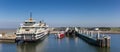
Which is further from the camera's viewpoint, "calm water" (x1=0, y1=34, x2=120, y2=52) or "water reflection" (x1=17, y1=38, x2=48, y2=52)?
"water reflection" (x1=17, y1=38, x2=48, y2=52)

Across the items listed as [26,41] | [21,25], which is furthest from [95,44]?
[21,25]

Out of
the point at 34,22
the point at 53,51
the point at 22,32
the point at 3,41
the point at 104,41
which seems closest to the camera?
the point at 53,51

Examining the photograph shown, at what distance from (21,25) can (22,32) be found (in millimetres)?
4477

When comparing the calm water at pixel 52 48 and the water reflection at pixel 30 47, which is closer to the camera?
the calm water at pixel 52 48

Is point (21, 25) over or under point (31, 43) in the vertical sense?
over

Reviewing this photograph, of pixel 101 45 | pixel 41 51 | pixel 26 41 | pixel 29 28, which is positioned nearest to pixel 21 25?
pixel 29 28

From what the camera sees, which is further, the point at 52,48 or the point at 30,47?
the point at 30,47

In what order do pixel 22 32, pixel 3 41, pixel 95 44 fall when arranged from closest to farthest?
1. pixel 95 44
2. pixel 22 32
3. pixel 3 41

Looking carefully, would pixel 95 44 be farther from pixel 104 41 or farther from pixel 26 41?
pixel 26 41

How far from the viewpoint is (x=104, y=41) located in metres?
40.6

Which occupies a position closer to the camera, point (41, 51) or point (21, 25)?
point (41, 51)

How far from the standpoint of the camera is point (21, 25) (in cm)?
Result: 5184

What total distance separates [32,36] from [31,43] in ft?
7.41

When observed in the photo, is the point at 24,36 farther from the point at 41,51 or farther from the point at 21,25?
the point at 41,51
